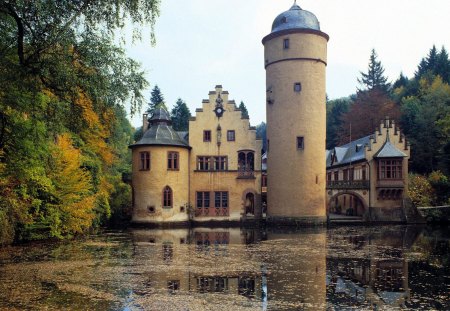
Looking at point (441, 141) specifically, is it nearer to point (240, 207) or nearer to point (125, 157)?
point (240, 207)

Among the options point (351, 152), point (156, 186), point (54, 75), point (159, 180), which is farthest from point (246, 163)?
point (54, 75)

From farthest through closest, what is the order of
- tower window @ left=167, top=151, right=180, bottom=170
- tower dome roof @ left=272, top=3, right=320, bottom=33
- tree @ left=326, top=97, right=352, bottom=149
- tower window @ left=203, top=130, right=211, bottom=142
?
tree @ left=326, top=97, right=352, bottom=149 < tower window @ left=203, top=130, right=211, bottom=142 < tower window @ left=167, top=151, right=180, bottom=170 < tower dome roof @ left=272, top=3, right=320, bottom=33

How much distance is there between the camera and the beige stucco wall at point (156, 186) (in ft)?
110

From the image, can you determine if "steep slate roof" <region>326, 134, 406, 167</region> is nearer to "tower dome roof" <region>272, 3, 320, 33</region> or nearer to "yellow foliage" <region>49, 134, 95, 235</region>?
"tower dome roof" <region>272, 3, 320, 33</region>

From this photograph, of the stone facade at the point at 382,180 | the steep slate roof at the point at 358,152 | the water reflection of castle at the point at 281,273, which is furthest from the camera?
the steep slate roof at the point at 358,152

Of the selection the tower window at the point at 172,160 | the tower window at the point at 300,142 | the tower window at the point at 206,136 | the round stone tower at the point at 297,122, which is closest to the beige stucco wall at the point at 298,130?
the round stone tower at the point at 297,122

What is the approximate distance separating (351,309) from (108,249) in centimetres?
1245

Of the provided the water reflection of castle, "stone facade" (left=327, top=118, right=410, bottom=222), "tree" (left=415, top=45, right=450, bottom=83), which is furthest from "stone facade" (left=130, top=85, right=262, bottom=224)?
"tree" (left=415, top=45, right=450, bottom=83)

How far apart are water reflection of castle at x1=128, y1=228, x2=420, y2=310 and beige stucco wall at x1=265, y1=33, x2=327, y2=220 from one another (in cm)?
1111

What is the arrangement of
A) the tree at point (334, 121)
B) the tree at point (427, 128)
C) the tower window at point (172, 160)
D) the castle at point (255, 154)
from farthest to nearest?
the tree at point (334, 121)
the tree at point (427, 128)
the tower window at point (172, 160)
the castle at point (255, 154)

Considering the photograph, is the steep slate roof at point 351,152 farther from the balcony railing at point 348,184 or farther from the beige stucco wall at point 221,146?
the beige stucco wall at point 221,146

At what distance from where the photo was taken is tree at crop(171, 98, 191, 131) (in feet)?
212

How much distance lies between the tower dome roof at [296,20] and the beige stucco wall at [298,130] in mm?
715

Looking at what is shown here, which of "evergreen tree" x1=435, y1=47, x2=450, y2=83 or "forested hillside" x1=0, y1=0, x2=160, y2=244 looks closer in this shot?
"forested hillside" x1=0, y1=0, x2=160, y2=244
